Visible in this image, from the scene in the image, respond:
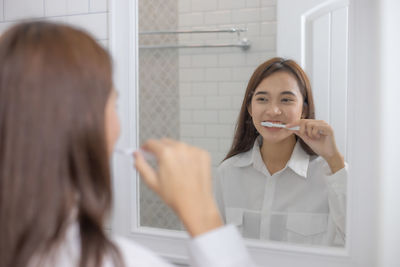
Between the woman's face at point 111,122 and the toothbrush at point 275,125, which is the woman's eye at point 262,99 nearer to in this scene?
the toothbrush at point 275,125

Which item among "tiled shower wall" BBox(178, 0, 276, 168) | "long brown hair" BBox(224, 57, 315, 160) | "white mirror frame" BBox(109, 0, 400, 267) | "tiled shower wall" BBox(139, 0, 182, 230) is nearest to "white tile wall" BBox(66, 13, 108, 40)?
"tiled shower wall" BBox(139, 0, 182, 230)

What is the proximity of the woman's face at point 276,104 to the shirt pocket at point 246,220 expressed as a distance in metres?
0.21

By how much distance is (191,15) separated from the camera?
112 cm

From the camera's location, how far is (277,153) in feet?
3.48

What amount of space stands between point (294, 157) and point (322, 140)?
86mm

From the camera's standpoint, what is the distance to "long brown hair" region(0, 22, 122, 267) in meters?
0.53

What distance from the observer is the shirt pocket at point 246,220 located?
1.08m

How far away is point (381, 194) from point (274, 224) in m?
0.28

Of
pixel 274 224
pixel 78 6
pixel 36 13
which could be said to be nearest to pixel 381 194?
pixel 274 224

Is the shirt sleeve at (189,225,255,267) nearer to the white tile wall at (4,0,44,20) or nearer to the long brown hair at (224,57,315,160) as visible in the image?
the long brown hair at (224,57,315,160)

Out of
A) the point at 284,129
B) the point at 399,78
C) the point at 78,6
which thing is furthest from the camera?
the point at 78,6

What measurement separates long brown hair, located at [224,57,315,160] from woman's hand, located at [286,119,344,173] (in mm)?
16

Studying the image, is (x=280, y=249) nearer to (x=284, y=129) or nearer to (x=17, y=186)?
(x=284, y=129)

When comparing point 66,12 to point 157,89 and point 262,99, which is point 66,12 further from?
point 262,99
